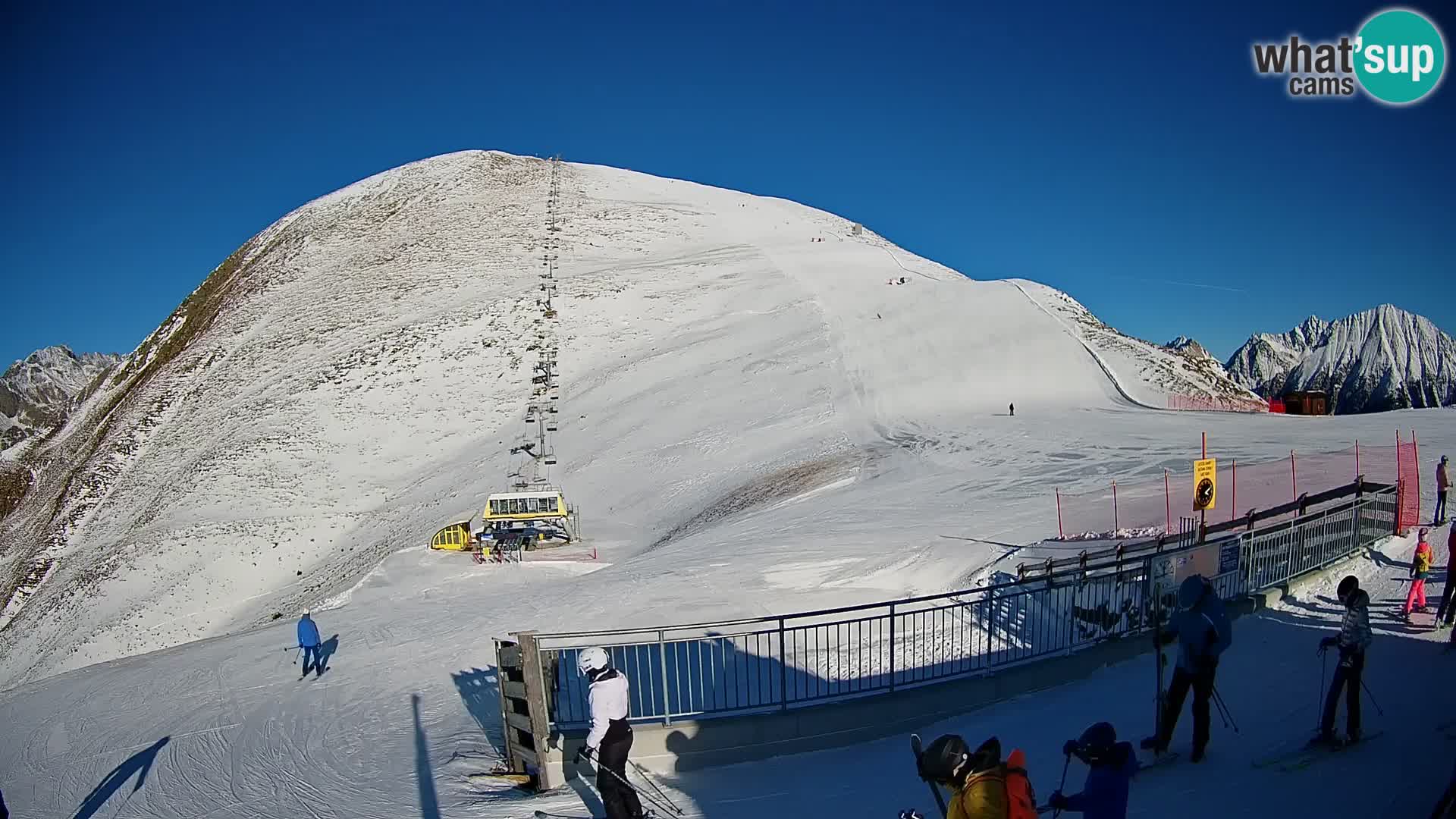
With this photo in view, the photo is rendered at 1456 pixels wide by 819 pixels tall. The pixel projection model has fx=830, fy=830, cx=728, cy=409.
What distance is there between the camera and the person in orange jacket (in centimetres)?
354

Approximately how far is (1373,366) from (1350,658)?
503 feet

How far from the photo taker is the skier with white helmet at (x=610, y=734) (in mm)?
5969

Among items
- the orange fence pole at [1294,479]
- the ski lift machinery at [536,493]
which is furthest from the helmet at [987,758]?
the ski lift machinery at [536,493]

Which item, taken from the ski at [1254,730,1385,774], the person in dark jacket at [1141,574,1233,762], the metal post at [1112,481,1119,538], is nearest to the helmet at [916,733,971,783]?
the person in dark jacket at [1141,574,1233,762]

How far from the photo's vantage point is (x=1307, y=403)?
40594 millimetres

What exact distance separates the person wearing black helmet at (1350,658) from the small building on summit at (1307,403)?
39663mm

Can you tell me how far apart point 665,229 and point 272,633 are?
58720 millimetres

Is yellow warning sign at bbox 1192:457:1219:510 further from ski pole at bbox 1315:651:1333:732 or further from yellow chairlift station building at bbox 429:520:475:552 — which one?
yellow chairlift station building at bbox 429:520:475:552

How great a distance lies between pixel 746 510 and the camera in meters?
26.2

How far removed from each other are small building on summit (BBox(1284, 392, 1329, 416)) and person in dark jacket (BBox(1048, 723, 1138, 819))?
4324cm

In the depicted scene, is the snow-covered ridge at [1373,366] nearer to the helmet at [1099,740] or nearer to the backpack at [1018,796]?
the helmet at [1099,740]

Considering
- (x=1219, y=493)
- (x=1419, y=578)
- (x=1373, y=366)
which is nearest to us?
(x=1419, y=578)

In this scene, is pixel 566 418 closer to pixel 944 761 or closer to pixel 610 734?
pixel 610 734

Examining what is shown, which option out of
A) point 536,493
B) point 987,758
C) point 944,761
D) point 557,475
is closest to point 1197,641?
point 987,758
